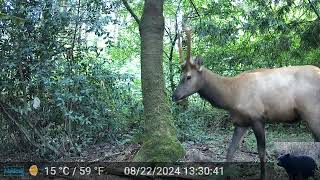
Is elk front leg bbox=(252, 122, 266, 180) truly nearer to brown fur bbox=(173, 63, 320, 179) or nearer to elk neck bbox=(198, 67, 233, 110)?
brown fur bbox=(173, 63, 320, 179)

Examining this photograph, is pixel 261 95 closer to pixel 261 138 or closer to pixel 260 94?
pixel 260 94

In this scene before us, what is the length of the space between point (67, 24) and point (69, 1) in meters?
0.40

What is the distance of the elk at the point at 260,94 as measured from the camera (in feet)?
20.5

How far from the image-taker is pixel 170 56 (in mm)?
12570

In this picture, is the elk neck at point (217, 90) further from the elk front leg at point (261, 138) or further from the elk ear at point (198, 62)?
the elk front leg at point (261, 138)

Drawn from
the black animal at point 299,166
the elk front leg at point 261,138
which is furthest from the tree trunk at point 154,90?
the black animal at point 299,166

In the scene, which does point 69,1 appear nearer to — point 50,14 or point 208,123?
point 50,14

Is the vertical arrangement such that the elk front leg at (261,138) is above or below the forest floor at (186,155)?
above

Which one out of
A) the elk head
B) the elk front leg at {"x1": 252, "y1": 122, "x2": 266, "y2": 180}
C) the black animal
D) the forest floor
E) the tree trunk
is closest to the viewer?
the black animal

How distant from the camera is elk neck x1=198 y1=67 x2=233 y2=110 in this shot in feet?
21.6

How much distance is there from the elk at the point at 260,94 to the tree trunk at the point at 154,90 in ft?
0.97

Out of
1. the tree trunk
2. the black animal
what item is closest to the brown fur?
the tree trunk

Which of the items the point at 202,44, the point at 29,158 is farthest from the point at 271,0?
the point at 29,158

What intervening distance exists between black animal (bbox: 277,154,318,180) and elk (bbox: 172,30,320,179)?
448 mm
